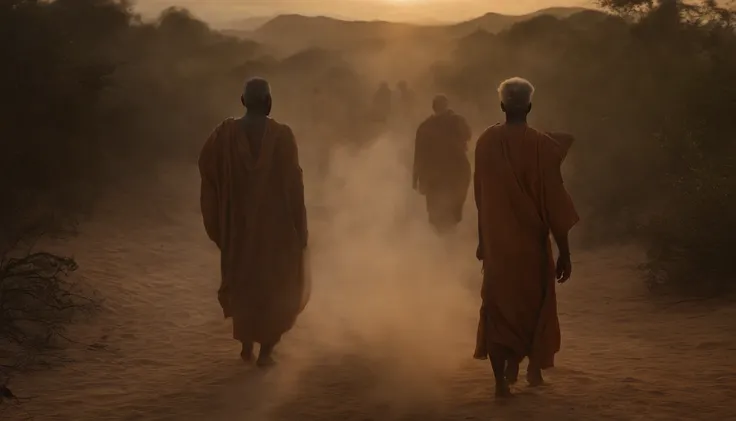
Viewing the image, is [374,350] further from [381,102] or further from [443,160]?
[381,102]

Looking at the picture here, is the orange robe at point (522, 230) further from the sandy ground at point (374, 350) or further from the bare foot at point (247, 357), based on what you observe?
the bare foot at point (247, 357)

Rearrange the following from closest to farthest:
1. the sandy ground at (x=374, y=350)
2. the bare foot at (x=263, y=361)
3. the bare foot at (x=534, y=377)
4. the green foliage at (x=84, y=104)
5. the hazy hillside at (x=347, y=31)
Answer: the sandy ground at (x=374, y=350)
the bare foot at (x=534, y=377)
the bare foot at (x=263, y=361)
the green foliage at (x=84, y=104)
the hazy hillside at (x=347, y=31)

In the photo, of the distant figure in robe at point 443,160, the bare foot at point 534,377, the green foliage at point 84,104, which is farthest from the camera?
the green foliage at point 84,104

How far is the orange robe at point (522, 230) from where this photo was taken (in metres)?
5.24

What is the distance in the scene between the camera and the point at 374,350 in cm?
672

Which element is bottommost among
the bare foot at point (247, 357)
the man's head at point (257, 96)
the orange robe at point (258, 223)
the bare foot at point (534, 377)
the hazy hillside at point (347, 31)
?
the bare foot at point (247, 357)

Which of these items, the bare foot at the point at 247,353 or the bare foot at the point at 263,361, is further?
the bare foot at the point at 247,353

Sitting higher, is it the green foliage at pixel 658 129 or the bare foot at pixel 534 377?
the green foliage at pixel 658 129

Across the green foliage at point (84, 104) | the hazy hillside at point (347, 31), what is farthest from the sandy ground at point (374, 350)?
the hazy hillside at point (347, 31)

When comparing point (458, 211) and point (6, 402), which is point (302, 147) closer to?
point (458, 211)

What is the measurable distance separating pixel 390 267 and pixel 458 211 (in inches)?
49.9

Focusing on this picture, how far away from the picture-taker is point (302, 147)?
22.0 m

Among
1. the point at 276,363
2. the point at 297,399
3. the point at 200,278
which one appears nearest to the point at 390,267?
the point at 200,278

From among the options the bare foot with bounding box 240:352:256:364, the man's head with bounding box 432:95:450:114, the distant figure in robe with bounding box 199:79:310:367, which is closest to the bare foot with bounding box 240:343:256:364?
the bare foot with bounding box 240:352:256:364
